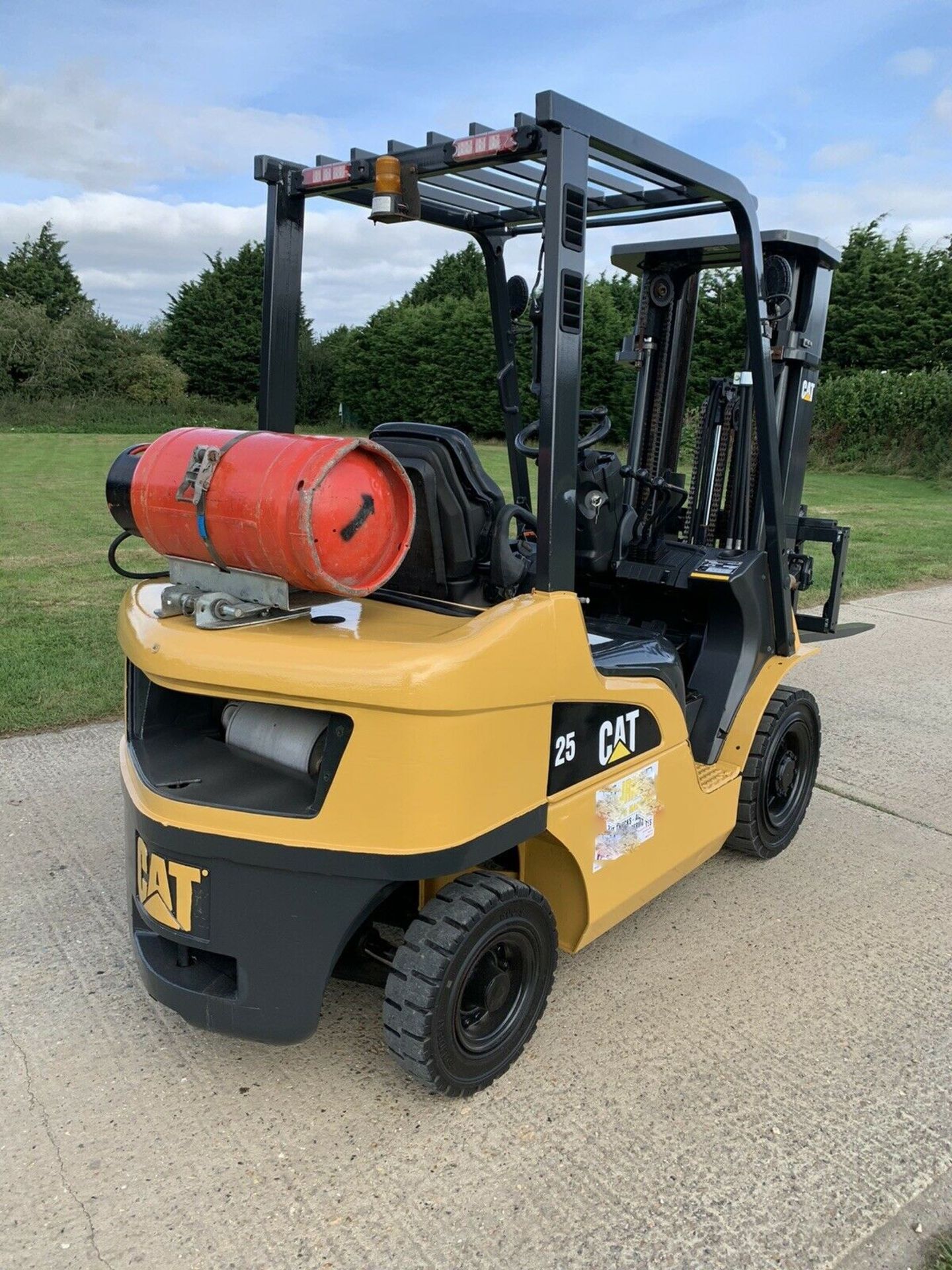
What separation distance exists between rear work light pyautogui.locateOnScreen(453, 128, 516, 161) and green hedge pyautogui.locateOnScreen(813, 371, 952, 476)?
20776mm

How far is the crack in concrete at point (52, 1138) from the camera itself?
7.04ft

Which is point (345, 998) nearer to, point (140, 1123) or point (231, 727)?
point (140, 1123)

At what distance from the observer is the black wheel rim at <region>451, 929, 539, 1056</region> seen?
100 inches

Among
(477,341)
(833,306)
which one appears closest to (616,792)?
(477,341)

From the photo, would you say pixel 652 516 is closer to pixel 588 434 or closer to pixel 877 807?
pixel 588 434

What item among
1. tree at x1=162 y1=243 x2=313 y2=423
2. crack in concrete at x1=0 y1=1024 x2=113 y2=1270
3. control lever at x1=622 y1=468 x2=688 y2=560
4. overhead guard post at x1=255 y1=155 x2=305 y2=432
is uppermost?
tree at x1=162 y1=243 x2=313 y2=423

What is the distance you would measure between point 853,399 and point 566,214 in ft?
73.6

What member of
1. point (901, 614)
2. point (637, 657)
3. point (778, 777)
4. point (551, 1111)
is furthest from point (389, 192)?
point (901, 614)

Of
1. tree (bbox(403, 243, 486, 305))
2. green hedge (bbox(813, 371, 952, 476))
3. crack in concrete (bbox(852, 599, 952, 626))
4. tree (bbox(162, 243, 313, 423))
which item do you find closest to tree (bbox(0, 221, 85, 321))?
tree (bbox(162, 243, 313, 423))

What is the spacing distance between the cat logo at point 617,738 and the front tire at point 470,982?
429 millimetres

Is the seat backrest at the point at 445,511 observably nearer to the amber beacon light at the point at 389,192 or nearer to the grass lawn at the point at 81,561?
the amber beacon light at the point at 389,192

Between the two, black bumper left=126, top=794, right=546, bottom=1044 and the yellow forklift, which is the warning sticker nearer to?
the yellow forklift

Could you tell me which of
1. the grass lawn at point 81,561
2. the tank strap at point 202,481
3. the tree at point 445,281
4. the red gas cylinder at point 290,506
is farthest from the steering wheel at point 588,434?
the tree at point 445,281

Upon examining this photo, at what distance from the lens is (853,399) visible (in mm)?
22875
